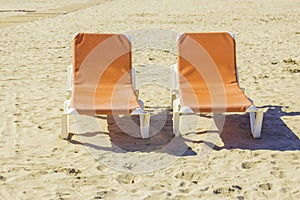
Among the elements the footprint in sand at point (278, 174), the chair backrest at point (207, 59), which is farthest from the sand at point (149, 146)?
the chair backrest at point (207, 59)

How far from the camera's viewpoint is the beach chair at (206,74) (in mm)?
5973

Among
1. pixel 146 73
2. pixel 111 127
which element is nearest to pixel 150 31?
pixel 146 73

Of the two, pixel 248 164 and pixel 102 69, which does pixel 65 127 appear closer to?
pixel 102 69

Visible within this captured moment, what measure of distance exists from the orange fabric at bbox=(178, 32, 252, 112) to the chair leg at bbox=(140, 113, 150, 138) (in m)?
0.54

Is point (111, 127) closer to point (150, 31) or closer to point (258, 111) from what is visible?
point (258, 111)

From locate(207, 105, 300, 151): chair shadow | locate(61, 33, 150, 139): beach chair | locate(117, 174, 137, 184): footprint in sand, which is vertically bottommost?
locate(117, 174, 137, 184): footprint in sand

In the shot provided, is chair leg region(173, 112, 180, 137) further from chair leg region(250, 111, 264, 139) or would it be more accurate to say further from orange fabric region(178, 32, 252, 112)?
chair leg region(250, 111, 264, 139)

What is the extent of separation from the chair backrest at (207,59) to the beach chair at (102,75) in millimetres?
657

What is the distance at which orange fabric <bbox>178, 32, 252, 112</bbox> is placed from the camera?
6.27 metres

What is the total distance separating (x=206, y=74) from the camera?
21.9 ft

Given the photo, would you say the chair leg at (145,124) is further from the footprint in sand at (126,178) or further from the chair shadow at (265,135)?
the footprint in sand at (126,178)

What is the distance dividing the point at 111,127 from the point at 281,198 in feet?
7.90

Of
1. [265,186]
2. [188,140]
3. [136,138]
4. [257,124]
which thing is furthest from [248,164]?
[136,138]

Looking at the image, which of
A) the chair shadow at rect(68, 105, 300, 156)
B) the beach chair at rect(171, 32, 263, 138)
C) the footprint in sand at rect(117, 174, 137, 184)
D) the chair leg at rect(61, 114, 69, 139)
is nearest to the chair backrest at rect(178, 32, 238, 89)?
the beach chair at rect(171, 32, 263, 138)
